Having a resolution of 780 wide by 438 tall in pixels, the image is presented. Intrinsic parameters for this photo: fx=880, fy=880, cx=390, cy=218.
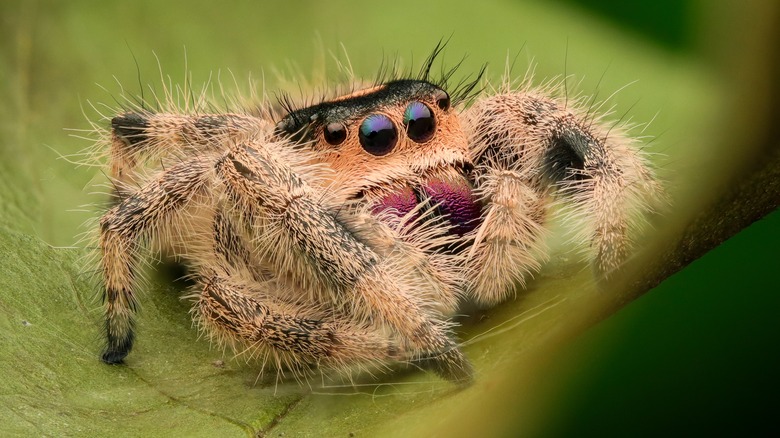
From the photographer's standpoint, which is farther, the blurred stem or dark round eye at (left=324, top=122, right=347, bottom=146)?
dark round eye at (left=324, top=122, right=347, bottom=146)

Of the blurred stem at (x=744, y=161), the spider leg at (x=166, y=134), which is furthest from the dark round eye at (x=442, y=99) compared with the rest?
the blurred stem at (x=744, y=161)

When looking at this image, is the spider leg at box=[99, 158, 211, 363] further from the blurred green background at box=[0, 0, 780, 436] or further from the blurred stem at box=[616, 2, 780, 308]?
the blurred stem at box=[616, 2, 780, 308]

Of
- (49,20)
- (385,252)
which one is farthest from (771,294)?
(49,20)

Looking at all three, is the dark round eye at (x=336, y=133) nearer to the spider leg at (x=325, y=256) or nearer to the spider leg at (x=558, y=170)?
the spider leg at (x=325, y=256)

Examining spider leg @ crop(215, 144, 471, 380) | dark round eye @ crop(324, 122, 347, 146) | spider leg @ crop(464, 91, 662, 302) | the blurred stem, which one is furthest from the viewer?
dark round eye @ crop(324, 122, 347, 146)

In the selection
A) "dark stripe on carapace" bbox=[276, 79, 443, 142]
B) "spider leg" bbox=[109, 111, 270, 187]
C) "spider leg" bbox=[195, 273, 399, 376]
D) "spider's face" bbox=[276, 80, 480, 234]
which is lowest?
"spider leg" bbox=[195, 273, 399, 376]

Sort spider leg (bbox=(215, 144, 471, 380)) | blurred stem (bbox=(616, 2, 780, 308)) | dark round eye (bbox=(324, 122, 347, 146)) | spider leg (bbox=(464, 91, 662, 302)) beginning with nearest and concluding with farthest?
blurred stem (bbox=(616, 2, 780, 308))
spider leg (bbox=(215, 144, 471, 380))
spider leg (bbox=(464, 91, 662, 302))
dark round eye (bbox=(324, 122, 347, 146))

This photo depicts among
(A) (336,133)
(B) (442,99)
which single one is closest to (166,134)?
(A) (336,133)

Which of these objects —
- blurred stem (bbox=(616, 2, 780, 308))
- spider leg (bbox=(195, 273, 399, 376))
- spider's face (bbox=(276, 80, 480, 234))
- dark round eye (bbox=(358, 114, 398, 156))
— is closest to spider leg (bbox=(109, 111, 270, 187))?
spider's face (bbox=(276, 80, 480, 234))

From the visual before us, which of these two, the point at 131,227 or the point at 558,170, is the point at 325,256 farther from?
the point at 558,170

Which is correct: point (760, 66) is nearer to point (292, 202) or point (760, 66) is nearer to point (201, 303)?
point (292, 202)
